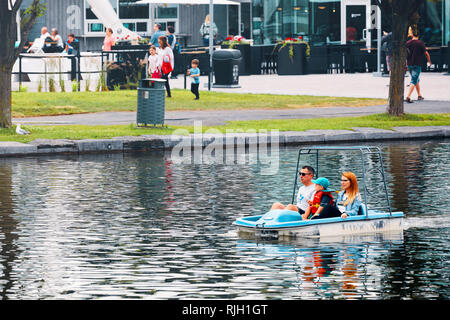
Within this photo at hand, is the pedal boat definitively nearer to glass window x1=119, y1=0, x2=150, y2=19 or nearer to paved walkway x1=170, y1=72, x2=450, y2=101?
paved walkway x1=170, y1=72, x2=450, y2=101

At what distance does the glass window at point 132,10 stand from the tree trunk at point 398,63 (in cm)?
2774

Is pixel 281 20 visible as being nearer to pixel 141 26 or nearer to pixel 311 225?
pixel 141 26

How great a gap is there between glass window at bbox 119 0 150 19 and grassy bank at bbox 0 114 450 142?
1101 inches

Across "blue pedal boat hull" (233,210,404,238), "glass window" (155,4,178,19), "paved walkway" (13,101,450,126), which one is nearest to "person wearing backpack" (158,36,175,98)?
"paved walkway" (13,101,450,126)

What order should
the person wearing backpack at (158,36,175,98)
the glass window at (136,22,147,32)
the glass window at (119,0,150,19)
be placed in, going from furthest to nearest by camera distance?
the glass window at (136,22,147,32) < the glass window at (119,0,150,19) < the person wearing backpack at (158,36,175,98)

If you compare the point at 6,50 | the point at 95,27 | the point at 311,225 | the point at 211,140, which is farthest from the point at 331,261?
the point at 95,27

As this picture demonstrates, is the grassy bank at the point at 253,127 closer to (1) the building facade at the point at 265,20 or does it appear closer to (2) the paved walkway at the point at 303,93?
(2) the paved walkway at the point at 303,93

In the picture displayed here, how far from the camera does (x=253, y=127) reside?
2291cm

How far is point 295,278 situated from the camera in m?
9.29

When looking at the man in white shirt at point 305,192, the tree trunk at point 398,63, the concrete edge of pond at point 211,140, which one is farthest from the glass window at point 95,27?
the man in white shirt at point 305,192

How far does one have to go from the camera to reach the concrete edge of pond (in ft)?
65.7

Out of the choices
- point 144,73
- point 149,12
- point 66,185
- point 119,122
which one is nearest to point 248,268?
point 66,185

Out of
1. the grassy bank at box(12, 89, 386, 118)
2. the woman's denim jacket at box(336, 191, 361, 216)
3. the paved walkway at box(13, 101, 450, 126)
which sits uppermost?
the grassy bank at box(12, 89, 386, 118)
